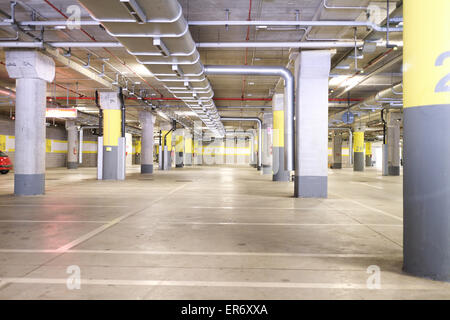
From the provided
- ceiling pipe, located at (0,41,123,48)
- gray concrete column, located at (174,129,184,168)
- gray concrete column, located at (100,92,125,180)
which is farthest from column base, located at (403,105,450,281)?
gray concrete column, located at (174,129,184,168)

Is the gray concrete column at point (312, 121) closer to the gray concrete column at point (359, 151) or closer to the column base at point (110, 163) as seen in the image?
the column base at point (110, 163)

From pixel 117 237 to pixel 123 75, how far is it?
510 inches

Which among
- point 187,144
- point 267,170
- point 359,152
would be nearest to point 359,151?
point 359,152

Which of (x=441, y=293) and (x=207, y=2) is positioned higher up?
(x=207, y=2)

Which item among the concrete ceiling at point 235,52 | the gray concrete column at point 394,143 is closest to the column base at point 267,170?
the concrete ceiling at point 235,52

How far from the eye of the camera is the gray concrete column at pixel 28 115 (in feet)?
37.5

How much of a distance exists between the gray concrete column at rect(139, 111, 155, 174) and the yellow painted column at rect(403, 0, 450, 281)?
2398 centimetres

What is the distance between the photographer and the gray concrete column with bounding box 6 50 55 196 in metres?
11.4

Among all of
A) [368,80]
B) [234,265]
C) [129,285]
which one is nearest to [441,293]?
[234,265]

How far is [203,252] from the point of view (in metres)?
4.94

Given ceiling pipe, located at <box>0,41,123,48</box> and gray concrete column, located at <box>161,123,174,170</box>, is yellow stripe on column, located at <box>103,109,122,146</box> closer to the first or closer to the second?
ceiling pipe, located at <box>0,41,123,48</box>

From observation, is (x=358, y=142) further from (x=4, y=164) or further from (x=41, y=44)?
(x=41, y=44)

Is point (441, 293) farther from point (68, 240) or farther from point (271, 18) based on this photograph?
point (271, 18)

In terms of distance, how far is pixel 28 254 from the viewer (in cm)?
477
